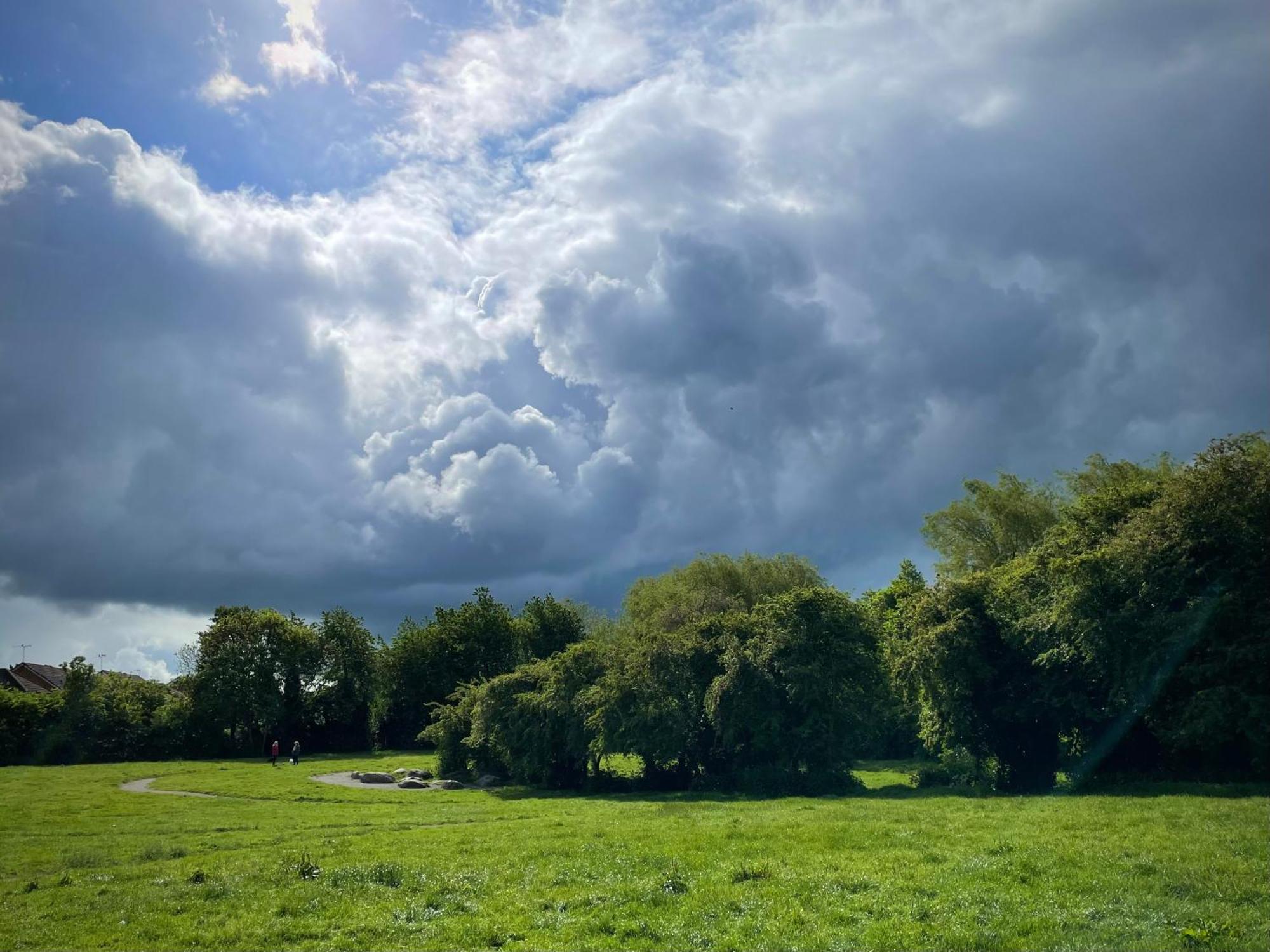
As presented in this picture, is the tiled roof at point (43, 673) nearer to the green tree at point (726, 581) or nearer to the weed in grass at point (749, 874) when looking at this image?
the green tree at point (726, 581)

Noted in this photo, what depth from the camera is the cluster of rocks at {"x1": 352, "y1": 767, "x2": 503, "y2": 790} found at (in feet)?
174

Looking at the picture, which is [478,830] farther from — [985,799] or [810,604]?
[810,604]

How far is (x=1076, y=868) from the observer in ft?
56.9

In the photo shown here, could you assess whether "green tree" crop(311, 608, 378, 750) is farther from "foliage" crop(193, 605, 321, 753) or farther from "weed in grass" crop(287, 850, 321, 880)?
"weed in grass" crop(287, 850, 321, 880)

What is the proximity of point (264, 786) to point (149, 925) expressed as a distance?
38.4 metres

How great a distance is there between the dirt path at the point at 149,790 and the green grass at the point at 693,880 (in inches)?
637

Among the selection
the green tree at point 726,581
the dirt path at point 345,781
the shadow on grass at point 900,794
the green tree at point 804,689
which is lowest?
the dirt path at point 345,781

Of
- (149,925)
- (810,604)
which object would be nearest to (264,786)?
(810,604)

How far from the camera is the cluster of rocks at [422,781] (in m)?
52.9

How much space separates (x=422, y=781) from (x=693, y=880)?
4052 centimetres

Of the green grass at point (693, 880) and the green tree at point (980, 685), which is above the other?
the green tree at point (980, 685)

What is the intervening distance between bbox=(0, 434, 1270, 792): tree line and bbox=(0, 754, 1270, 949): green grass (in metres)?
4.76

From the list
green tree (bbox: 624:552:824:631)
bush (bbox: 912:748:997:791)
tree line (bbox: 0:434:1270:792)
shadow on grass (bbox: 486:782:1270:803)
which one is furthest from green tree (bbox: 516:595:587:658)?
bush (bbox: 912:748:997:791)

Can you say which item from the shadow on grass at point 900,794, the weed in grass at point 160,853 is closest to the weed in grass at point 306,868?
the weed in grass at point 160,853
